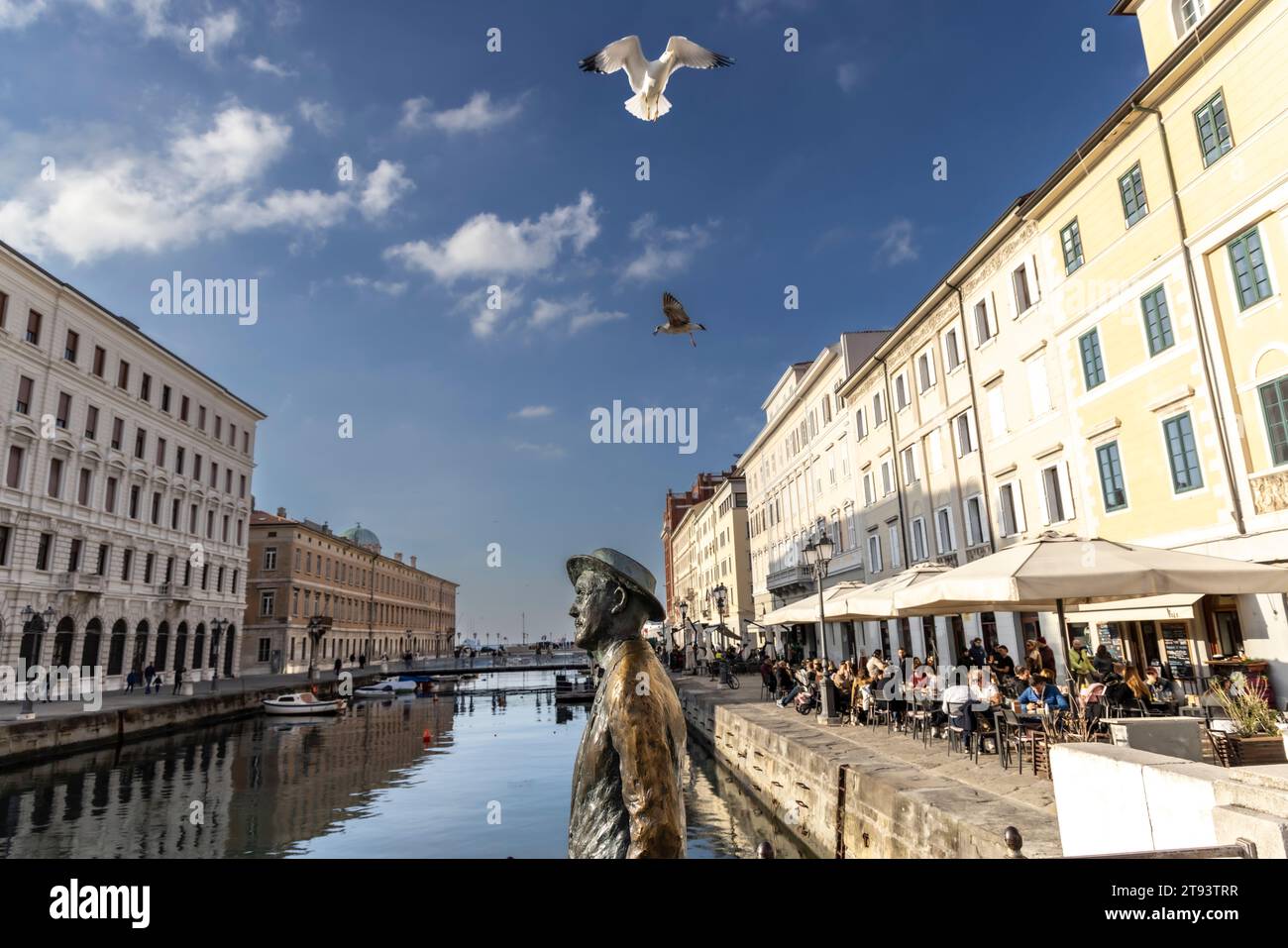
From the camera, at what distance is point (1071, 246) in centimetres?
1978

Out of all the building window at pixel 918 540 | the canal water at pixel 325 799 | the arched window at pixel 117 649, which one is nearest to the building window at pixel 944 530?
the building window at pixel 918 540

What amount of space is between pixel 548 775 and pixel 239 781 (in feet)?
29.2

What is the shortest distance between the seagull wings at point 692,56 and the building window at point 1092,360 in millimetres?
13520

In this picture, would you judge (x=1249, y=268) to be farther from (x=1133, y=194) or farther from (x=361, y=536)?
(x=361, y=536)

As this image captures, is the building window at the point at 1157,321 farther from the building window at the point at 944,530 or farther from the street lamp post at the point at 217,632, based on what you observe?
the street lamp post at the point at 217,632

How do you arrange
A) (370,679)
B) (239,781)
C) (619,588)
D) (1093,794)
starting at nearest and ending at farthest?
(619,588)
(1093,794)
(239,781)
(370,679)

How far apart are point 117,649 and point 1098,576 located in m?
45.8

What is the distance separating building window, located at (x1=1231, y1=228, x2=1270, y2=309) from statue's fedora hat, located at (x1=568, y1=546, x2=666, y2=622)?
53.0ft

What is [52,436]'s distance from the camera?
34688 mm

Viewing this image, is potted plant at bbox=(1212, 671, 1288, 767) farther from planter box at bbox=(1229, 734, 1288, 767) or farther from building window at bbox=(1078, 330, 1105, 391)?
building window at bbox=(1078, 330, 1105, 391)

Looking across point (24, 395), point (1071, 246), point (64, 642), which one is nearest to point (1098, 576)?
point (1071, 246)

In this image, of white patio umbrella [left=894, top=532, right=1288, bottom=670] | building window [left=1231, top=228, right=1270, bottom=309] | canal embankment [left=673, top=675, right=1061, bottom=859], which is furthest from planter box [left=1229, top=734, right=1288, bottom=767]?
building window [left=1231, top=228, right=1270, bottom=309]
